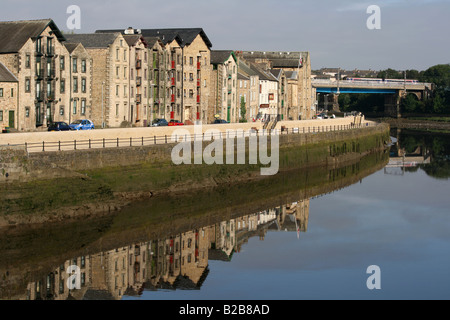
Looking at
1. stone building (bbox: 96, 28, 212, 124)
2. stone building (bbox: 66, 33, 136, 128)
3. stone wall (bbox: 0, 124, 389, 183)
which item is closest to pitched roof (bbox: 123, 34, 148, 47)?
stone building (bbox: 66, 33, 136, 128)

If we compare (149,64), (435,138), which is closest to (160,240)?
(149,64)

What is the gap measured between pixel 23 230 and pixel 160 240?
808 cm

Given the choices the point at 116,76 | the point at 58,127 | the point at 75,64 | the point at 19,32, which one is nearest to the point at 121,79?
the point at 116,76

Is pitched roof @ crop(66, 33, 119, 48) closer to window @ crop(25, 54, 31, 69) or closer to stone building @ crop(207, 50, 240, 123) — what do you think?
window @ crop(25, 54, 31, 69)

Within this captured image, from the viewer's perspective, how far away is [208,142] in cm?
6831

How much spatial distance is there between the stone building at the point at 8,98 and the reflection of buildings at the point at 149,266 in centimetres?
2659

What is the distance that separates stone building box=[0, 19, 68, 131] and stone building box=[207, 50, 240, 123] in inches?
1236

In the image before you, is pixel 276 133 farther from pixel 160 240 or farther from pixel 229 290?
pixel 229 290

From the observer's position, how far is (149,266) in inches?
1672

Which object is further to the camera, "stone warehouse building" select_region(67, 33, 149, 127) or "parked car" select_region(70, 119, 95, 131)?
"stone warehouse building" select_region(67, 33, 149, 127)

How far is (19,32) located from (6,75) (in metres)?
5.56

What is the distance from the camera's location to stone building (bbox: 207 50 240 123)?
107 metres

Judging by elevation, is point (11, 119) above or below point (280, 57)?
below

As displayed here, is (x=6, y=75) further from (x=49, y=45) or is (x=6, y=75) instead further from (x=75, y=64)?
(x=75, y=64)
